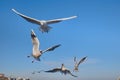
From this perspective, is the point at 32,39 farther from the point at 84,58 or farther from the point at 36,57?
the point at 84,58

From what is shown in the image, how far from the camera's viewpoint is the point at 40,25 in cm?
3042

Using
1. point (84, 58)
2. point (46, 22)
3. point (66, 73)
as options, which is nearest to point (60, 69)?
point (66, 73)

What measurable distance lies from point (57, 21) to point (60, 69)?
5257mm

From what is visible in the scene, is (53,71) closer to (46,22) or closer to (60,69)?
(60,69)

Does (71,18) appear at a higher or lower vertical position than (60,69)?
higher

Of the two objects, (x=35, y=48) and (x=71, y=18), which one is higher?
(x=71, y=18)

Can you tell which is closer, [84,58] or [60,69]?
[60,69]

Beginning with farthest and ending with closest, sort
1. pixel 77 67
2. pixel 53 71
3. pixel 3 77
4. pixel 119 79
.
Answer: pixel 3 77 → pixel 119 79 → pixel 77 67 → pixel 53 71

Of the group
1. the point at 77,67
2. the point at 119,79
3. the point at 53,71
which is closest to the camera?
the point at 53,71

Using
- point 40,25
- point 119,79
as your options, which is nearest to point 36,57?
point 40,25

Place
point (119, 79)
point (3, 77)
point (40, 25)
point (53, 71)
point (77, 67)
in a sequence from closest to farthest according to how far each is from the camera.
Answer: point (40, 25)
point (53, 71)
point (77, 67)
point (119, 79)
point (3, 77)

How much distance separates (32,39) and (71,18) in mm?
3571

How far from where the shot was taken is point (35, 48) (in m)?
32.0

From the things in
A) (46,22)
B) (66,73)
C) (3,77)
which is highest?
(3,77)
